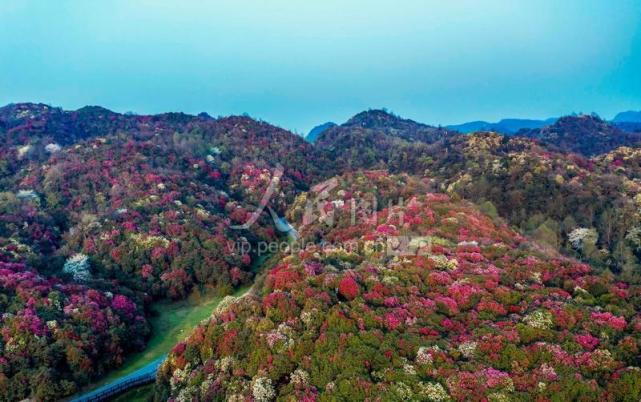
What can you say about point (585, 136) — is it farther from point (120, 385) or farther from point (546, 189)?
point (120, 385)

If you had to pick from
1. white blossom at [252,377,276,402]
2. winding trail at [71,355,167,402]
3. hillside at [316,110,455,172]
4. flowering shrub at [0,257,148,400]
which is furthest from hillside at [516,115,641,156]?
white blossom at [252,377,276,402]

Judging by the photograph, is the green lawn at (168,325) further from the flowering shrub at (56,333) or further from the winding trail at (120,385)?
the winding trail at (120,385)

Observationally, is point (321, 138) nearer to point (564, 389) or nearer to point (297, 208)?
point (297, 208)

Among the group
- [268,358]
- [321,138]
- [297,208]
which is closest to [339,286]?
[268,358]

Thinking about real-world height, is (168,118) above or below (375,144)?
above

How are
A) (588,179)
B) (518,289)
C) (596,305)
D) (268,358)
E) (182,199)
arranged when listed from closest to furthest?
(268,358)
(596,305)
(518,289)
(182,199)
(588,179)

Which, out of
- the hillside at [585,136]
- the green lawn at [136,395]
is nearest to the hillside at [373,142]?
the hillside at [585,136]

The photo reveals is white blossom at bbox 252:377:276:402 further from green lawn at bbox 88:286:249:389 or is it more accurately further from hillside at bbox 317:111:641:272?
hillside at bbox 317:111:641:272

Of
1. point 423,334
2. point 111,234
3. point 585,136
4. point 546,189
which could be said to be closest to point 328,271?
point 423,334
